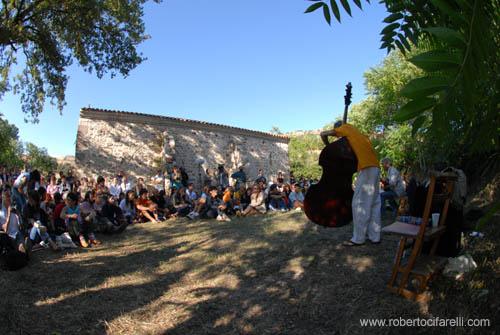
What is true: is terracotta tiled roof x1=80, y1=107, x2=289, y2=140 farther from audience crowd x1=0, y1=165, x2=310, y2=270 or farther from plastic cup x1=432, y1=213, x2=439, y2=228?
plastic cup x1=432, y1=213, x2=439, y2=228

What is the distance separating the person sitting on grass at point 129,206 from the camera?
1019 centimetres

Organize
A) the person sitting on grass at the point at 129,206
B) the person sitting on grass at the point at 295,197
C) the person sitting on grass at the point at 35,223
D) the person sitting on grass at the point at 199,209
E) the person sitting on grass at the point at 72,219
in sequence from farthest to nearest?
the person sitting on grass at the point at 295,197 < the person sitting on grass at the point at 199,209 < the person sitting on grass at the point at 129,206 < the person sitting on grass at the point at 72,219 < the person sitting on grass at the point at 35,223

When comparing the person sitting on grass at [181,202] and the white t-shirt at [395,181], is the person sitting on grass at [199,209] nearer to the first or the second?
the person sitting on grass at [181,202]

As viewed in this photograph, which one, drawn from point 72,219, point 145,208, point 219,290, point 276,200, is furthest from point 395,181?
point 72,219

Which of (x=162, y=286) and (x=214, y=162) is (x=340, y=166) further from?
(x=214, y=162)

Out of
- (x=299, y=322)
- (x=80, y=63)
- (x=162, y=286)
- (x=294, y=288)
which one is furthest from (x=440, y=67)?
(x=80, y=63)

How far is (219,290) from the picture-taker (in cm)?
427

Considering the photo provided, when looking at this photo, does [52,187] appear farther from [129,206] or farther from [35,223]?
[35,223]

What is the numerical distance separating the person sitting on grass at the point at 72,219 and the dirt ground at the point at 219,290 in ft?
2.76

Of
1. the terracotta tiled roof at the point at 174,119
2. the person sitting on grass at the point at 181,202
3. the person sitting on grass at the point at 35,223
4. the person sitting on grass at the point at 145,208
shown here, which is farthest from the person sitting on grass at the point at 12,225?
the terracotta tiled roof at the point at 174,119

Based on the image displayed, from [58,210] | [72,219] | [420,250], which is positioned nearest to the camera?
[420,250]

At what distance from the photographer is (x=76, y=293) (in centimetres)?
439

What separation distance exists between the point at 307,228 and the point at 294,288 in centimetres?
266

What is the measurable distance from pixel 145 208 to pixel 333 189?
24.6ft
